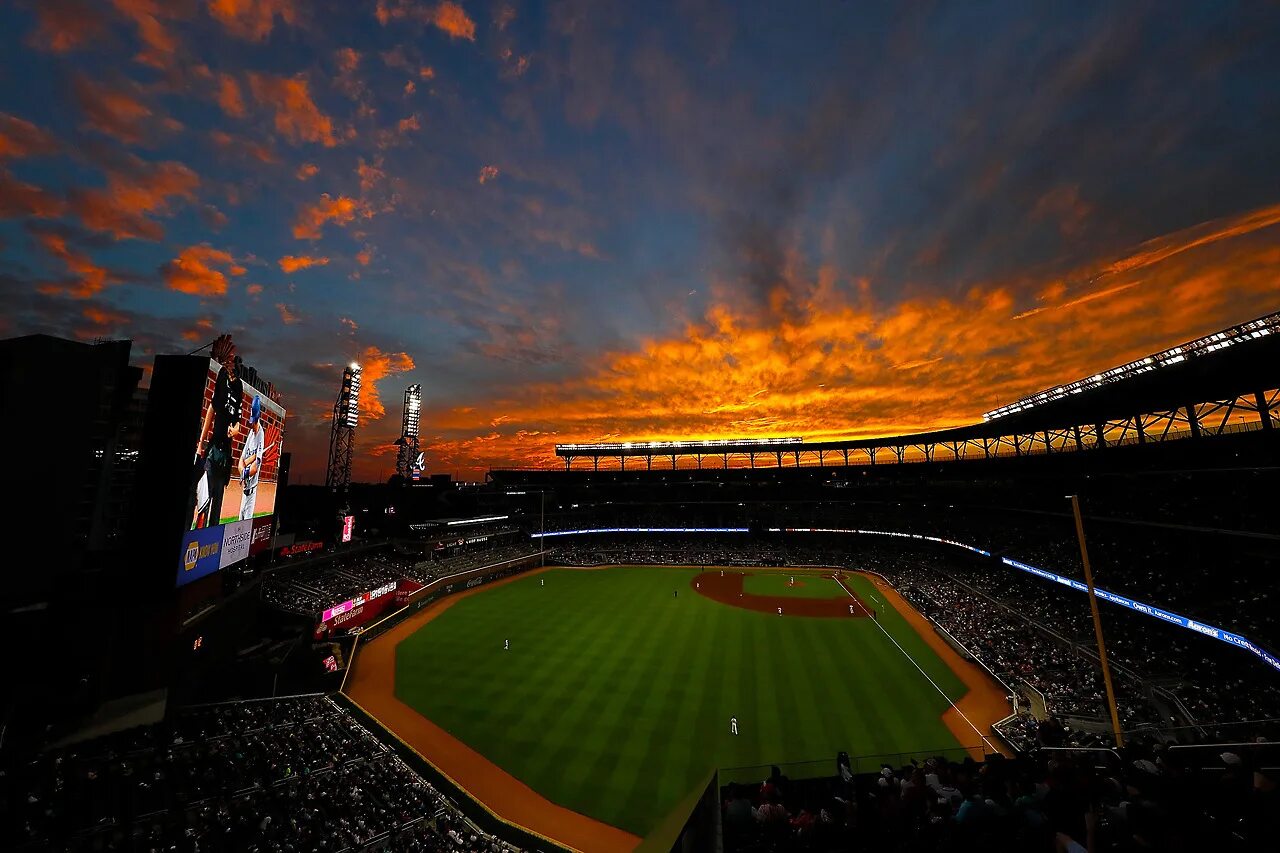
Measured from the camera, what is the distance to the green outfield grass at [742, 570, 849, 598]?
43406mm

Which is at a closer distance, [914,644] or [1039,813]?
[1039,813]

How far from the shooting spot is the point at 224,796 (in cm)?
1496

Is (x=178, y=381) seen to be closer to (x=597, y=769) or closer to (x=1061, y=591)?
(x=597, y=769)

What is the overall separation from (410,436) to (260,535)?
36.8 metres

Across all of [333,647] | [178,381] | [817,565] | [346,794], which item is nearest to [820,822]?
[346,794]

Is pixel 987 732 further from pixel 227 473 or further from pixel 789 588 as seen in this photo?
pixel 227 473

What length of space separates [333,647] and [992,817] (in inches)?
1212

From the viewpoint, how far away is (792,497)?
71312 millimetres

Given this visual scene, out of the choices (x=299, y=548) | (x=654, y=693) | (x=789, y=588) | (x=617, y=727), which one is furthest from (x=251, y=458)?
(x=789, y=588)

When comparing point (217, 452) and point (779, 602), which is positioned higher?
point (217, 452)

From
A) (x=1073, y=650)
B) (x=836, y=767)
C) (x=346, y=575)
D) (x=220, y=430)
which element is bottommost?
(x=836, y=767)

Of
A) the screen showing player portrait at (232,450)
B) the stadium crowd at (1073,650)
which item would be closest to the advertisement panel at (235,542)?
the screen showing player portrait at (232,450)

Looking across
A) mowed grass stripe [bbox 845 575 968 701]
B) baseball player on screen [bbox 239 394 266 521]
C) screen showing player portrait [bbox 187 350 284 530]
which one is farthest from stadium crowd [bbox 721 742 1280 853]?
baseball player on screen [bbox 239 394 266 521]

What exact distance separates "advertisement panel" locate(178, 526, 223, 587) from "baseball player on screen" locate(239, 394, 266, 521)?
9.89 feet
